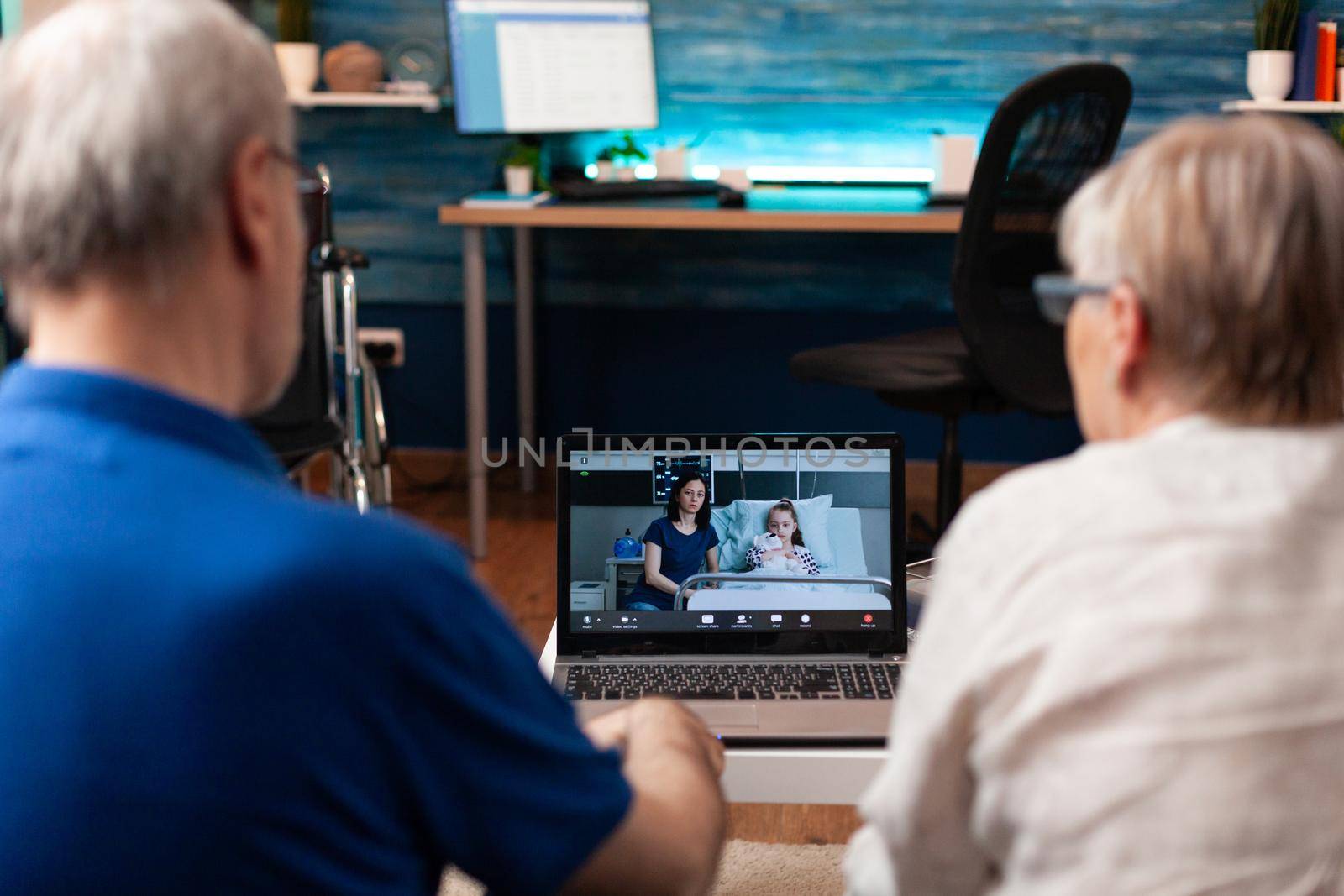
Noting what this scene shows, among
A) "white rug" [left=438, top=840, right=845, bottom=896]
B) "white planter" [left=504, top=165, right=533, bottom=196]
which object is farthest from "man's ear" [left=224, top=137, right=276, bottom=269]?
"white planter" [left=504, top=165, right=533, bottom=196]

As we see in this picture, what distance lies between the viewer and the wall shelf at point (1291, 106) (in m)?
3.74

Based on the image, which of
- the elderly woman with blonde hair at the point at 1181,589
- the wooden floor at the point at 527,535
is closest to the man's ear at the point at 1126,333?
the elderly woman with blonde hair at the point at 1181,589

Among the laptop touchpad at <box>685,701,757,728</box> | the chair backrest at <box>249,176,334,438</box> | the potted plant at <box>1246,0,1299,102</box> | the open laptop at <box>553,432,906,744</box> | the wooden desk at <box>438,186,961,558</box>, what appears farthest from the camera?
the potted plant at <box>1246,0,1299,102</box>

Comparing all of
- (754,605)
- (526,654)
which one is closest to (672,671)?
(754,605)

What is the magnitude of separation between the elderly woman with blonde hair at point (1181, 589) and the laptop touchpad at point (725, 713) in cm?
46

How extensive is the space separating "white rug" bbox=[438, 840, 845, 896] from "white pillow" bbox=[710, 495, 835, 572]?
0.77 metres

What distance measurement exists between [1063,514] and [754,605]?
718mm

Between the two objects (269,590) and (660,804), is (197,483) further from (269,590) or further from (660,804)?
(660,804)

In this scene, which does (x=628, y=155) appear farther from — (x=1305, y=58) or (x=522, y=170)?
(x=1305, y=58)

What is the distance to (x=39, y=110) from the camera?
2.43ft

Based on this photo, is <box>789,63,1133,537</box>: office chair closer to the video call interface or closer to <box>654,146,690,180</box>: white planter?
the video call interface

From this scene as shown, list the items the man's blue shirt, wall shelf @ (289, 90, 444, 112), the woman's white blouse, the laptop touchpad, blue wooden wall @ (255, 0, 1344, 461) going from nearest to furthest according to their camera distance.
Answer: the man's blue shirt < the woman's white blouse < the laptop touchpad < wall shelf @ (289, 90, 444, 112) < blue wooden wall @ (255, 0, 1344, 461)

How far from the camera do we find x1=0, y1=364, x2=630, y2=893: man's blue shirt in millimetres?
684

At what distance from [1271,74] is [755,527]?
2934 mm
